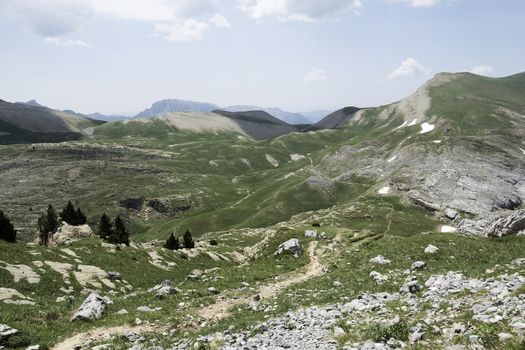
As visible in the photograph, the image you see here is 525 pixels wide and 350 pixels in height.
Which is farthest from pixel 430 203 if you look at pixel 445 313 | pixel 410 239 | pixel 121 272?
pixel 445 313

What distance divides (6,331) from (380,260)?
96.1ft

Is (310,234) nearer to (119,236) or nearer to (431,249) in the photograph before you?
(431,249)

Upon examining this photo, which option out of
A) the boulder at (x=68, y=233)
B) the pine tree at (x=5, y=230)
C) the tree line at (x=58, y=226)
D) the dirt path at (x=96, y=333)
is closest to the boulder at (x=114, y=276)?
the tree line at (x=58, y=226)

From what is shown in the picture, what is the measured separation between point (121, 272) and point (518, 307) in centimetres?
4118

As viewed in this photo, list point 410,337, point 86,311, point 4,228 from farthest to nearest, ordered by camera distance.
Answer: point 4,228
point 86,311
point 410,337

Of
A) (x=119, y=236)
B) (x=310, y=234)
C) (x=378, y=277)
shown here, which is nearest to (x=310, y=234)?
(x=310, y=234)

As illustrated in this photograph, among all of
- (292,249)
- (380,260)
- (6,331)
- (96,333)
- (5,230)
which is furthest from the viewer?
(5,230)

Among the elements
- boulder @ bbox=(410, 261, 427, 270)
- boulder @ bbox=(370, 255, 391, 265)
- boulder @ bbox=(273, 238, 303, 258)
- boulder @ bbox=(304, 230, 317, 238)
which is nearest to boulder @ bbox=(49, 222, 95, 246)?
boulder @ bbox=(273, 238, 303, 258)

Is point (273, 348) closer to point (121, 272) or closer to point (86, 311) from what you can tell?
point (86, 311)

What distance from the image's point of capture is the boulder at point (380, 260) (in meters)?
36.7

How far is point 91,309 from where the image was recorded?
2648 centimetres

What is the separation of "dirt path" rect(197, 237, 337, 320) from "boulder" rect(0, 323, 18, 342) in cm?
1035

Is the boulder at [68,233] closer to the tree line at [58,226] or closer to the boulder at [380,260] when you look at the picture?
the tree line at [58,226]

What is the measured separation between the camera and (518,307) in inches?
608
